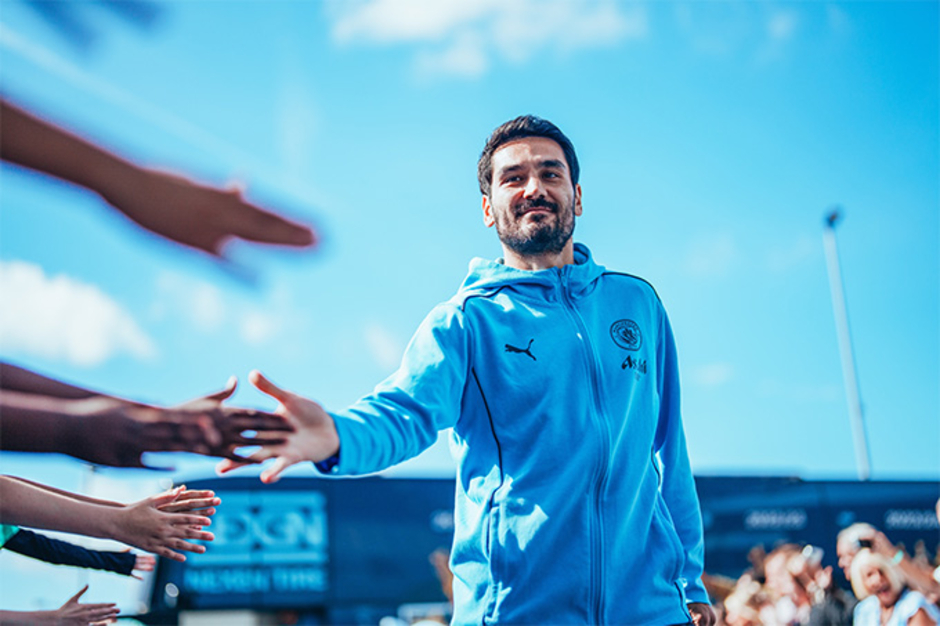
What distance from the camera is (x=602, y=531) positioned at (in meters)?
2.07

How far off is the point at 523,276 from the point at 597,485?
62cm

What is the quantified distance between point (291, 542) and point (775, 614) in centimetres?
492

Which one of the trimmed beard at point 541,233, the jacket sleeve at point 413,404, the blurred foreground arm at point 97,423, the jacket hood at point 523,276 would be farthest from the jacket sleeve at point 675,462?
the blurred foreground arm at point 97,423

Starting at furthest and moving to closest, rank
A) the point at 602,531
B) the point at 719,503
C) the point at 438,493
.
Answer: the point at 719,503, the point at 438,493, the point at 602,531

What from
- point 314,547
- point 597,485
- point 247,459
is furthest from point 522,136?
point 314,547

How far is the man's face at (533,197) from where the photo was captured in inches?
92.7

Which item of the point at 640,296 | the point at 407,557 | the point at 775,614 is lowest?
the point at 775,614

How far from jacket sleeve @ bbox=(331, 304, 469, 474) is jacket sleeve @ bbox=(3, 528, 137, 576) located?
1.17 meters

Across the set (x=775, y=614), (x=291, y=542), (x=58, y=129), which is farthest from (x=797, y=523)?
(x=58, y=129)

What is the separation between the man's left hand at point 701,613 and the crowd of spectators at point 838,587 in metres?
3.53

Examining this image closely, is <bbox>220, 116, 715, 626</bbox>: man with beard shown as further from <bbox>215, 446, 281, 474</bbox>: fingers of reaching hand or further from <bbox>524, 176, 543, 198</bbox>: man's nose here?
<bbox>215, 446, 281, 474</bbox>: fingers of reaching hand

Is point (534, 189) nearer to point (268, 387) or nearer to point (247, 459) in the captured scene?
point (268, 387)

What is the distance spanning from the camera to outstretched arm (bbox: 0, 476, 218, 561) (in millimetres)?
2092

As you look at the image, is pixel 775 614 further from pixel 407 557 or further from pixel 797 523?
pixel 407 557
